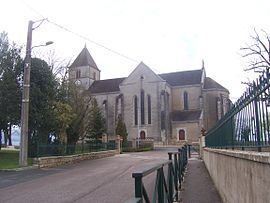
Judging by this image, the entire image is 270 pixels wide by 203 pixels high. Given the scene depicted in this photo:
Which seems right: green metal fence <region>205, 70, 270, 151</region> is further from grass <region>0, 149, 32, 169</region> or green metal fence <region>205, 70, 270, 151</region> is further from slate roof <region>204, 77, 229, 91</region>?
slate roof <region>204, 77, 229, 91</region>

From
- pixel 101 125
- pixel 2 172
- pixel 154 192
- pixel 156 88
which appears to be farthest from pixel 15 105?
pixel 156 88

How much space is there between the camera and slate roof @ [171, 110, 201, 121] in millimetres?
65312

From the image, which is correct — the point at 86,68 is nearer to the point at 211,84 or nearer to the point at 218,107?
the point at 211,84

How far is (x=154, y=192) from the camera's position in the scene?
505 cm

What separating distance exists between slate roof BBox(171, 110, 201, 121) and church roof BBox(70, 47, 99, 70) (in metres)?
22.8

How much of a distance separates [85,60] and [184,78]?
72.2 ft

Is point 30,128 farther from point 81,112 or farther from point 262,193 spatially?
point 262,193

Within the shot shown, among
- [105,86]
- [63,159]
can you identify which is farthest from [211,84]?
[63,159]

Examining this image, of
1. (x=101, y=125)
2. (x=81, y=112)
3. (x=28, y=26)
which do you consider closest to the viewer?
(x=28, y=26)

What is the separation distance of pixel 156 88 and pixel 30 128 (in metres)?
41.8

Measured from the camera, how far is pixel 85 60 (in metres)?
80.0

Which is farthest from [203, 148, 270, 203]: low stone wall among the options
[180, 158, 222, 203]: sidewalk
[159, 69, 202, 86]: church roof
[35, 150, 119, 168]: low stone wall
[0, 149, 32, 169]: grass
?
[159, 69, 202, 86]: church roof

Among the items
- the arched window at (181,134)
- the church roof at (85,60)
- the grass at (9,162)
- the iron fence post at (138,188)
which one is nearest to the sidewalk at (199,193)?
the iron fence post at (138,188)

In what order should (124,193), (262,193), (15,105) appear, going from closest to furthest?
(262,193) → (124,193) → (15,105)
